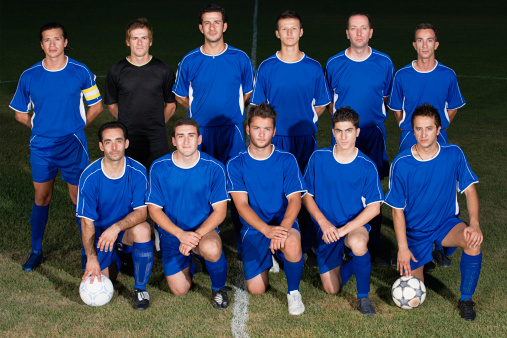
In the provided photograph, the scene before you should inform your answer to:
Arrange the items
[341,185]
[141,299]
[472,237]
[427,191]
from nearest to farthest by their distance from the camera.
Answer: [472,237]
[141,299]
[427,191]
[341,185]

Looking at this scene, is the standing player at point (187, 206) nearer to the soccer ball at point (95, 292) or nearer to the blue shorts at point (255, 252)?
the blue shorts at point (255, 252)

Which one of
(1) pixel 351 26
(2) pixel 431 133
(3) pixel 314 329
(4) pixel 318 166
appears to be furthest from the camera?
(1) pixel 351 26

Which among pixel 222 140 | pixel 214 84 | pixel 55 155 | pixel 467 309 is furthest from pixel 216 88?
pixel 467 309

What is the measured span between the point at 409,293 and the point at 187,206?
6.05 ft

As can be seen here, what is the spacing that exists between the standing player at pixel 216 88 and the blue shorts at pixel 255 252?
1.86 ft

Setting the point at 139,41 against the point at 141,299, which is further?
Result: the point at 139,41

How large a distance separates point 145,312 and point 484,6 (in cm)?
2975

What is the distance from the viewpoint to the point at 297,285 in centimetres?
498

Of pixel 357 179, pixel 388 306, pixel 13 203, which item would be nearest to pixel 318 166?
pixel 357 179

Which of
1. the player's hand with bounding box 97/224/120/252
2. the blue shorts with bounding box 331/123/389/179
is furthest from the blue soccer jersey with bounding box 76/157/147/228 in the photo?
the blue shorts with bounding box 331/123/389/179

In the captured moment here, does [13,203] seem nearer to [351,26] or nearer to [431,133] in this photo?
[351,26]

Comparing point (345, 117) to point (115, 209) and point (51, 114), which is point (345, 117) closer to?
point (115, 209)

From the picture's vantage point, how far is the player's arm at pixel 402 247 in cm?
491

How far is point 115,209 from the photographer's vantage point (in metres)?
5.21
